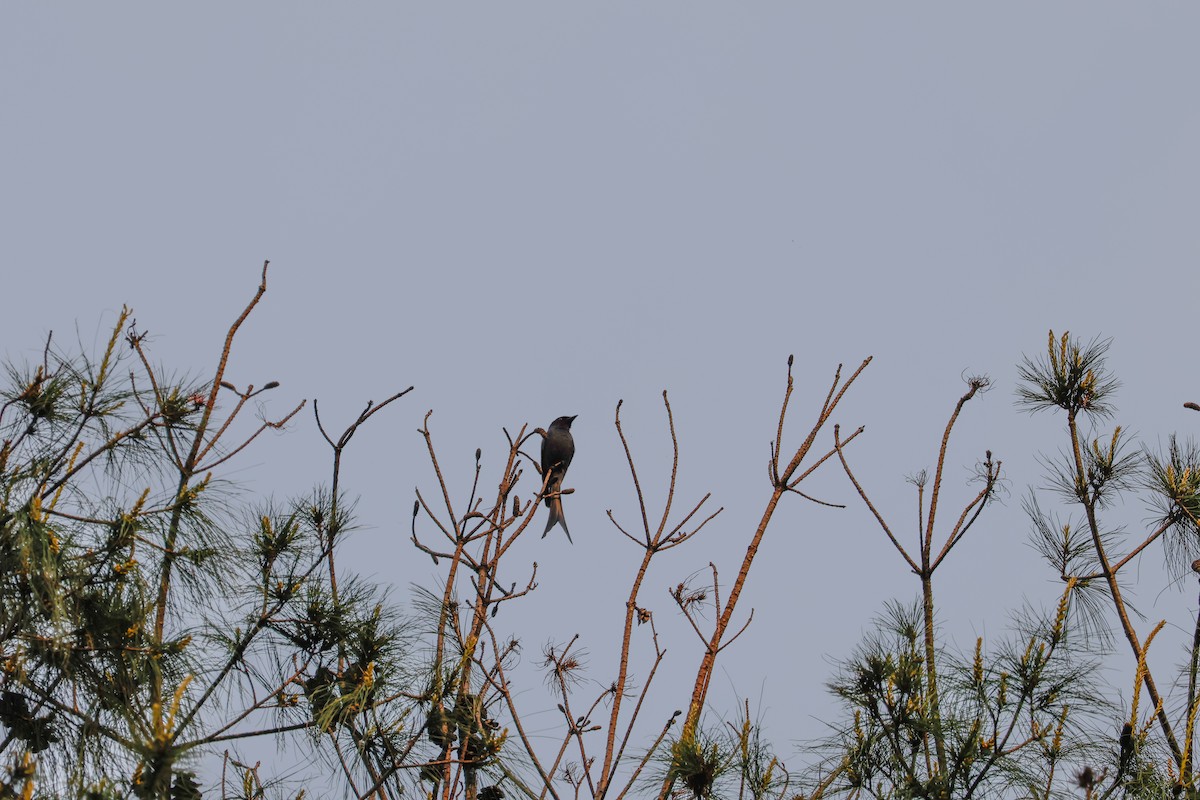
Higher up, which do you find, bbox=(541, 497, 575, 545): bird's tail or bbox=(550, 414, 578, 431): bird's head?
bbox=(550, 414, 578, 431): bird's head

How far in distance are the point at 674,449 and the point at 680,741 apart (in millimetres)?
824

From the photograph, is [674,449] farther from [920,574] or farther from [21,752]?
[21,752]

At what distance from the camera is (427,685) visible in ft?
10.3

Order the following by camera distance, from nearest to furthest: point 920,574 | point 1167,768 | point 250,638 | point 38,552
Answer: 1. point 38,552
2. point 1167,768
3. point 250,638
4. point 920,574

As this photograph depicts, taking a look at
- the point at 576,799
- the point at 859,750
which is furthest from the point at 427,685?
the point at 859,750

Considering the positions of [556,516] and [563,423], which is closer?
[556,516]

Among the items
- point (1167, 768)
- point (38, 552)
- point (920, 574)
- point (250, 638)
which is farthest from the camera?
point (920, 574)

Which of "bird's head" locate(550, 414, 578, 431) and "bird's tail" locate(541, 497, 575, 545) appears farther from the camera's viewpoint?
"bird's head" locate(550, 414, 578, 431)

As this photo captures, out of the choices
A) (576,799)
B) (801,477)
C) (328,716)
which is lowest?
(576,799)

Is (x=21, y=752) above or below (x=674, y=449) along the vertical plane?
below

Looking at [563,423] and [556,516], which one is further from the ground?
[563,423]

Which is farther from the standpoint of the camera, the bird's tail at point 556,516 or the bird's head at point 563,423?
the bird's head at point 563,423

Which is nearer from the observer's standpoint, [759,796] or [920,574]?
[759,796]

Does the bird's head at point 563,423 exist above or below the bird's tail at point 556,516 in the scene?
above
